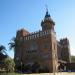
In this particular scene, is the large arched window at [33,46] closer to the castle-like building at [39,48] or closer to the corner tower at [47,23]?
the castle-like building at [39,48]

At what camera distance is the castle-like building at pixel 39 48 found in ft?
147

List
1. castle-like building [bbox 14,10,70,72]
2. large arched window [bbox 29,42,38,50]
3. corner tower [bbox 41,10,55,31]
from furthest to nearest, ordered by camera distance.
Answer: corner tower [bbox 41,10,55,31] → large arched window [bbox 29,42,38,50] → castle-like building [bbox 14,10,70,72]

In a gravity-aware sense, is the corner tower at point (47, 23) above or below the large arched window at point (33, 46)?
above

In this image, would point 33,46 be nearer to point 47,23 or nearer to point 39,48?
point 39,48

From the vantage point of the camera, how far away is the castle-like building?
44.8 meters

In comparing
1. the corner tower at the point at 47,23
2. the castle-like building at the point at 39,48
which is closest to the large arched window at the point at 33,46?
the castle-like building at the point at 39,48

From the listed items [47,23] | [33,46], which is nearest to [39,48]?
[33,46]

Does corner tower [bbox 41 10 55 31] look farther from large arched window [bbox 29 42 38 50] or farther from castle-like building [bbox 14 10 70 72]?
large arched window [bbox 29 42 38 50]

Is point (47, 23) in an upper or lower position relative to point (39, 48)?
upper

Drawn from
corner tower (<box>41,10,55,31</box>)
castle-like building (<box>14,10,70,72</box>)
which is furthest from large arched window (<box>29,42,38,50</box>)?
corner tower (<box>41,10,55,31</box>)

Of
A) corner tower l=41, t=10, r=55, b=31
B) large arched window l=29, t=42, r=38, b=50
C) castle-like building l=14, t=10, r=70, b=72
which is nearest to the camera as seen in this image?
castle-like building l=14, t=10, r=70, b=72

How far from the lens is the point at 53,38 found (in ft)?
154

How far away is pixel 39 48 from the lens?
1852 inches

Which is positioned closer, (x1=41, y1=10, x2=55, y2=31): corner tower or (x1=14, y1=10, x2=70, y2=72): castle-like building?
(x1=14, y1=10, x2=70, y2=72): castle-like building
